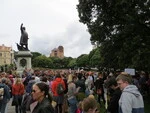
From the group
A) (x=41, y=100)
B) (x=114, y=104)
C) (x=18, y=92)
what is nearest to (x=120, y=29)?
(x=18, y=92)

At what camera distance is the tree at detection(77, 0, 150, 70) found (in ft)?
83.5

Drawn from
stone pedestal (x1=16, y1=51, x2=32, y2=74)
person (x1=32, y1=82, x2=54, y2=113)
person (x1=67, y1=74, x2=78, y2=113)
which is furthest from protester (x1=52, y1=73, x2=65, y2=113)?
stone pedestal (x1=16, y1=51, x2=32, y2=74)

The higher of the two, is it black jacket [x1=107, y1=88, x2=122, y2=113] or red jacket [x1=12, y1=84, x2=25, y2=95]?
red jacket [x1=12, y1=84, x2=25, y2=95]

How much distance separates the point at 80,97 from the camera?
34.1ft

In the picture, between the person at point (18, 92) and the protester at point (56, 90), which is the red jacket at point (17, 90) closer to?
the person at point (18, 92)

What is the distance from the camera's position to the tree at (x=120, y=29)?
25438 millimetres

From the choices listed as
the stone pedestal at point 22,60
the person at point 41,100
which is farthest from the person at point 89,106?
the stone pedestal at point 22,60

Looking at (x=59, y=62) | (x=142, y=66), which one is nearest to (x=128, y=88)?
(x=142, y=66)

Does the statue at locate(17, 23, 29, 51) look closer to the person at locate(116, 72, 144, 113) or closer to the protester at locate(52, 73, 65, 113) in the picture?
the protester at locate(52, 73, 65, 113)

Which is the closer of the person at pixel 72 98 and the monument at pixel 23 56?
the person at pixel 72 98

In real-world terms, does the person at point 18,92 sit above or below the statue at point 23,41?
below

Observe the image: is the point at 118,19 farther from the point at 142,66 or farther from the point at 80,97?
the point at 80,97

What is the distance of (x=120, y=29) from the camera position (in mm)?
28312

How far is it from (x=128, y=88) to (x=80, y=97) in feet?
10.3
